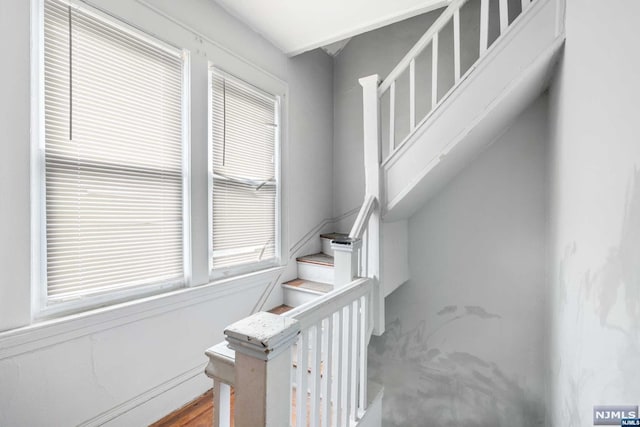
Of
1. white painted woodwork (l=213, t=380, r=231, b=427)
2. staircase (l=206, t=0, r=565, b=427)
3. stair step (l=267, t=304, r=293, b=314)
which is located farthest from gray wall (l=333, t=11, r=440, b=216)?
white painted woodwork (l=213, t=380, r=231, b=427)

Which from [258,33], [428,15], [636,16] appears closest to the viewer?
[636,16]

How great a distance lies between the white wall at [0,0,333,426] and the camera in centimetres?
128

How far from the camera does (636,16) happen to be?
0.80 metres

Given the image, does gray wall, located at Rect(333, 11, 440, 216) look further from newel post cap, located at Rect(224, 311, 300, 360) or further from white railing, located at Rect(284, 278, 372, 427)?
newel post cap, located at Rect(224, 311, 300, 360)

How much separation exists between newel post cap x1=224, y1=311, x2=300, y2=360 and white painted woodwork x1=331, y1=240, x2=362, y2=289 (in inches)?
35.9

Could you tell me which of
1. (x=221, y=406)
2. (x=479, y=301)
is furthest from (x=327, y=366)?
(x=479, y=301)

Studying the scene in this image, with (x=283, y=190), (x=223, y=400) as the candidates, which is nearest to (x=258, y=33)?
(x=283, y=190)

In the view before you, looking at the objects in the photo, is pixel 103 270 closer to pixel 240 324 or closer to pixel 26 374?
pixel 26 374

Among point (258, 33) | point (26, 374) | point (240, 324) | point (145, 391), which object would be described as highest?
point (258, 33)

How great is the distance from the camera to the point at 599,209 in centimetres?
108

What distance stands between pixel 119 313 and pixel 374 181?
5.74ft

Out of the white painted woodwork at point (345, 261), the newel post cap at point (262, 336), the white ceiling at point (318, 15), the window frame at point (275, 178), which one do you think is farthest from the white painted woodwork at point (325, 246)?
the newel post cap at point (262, 336)

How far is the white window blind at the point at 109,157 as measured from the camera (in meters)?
1.46

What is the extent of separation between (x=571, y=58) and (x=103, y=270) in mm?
2623
